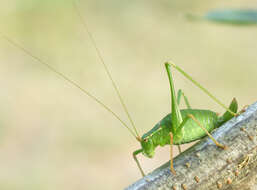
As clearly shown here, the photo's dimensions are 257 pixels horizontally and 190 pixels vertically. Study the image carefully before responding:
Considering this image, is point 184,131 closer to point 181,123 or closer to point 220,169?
point 181,123

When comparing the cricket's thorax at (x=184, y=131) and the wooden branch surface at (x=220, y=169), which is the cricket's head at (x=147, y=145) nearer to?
the cricket's thorax at (x=184, y=131)

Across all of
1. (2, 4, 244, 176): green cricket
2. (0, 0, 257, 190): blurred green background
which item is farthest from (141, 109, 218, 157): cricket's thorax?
(0, 0, 257, 190): blurred green background

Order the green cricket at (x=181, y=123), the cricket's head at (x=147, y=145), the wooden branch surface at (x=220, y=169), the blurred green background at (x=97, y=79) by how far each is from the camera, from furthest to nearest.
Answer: the blurred green background at (x=97, y=79)
the cricket's head at (x=147, y=145)
the green cricket at (x=181, y=123)
the wooden branch surface at (x=220, y=169)

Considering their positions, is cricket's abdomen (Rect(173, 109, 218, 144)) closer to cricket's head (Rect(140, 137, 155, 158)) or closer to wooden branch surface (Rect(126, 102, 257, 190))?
cricket's head (Rect(140, 137, 155, 158))

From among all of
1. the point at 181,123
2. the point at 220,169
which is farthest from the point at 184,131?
the point at 220,169

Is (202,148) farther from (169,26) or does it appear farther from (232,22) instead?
(169,26)

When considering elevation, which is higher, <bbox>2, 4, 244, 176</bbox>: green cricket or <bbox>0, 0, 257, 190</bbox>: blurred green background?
<bbox>0, 0, 257, 190</bbox>: blurred green background

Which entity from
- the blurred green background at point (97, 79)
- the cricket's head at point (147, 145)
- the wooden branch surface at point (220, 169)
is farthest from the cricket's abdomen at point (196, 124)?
the blurred green background at point (97, 79)
